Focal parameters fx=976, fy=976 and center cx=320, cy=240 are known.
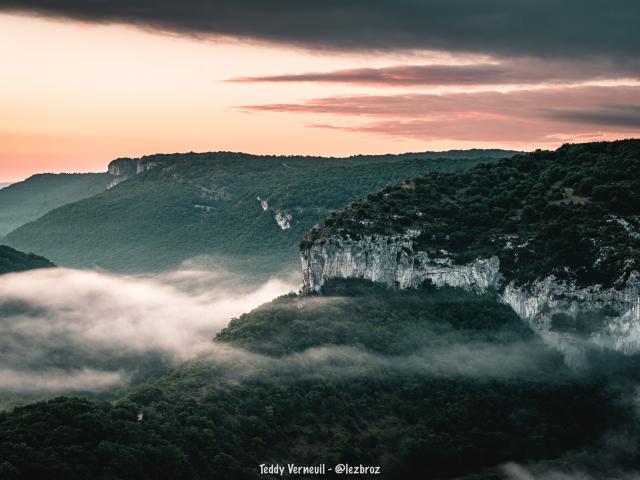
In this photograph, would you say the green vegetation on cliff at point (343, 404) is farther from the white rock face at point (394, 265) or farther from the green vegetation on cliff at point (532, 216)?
the green vegetation on cliff at point (532, 216)

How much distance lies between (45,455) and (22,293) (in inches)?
4702

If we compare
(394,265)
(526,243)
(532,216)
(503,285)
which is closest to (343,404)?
(394,265)

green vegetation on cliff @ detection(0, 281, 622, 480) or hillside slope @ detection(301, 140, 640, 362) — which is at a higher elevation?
hillside slope @ detection(301, 140, 640, 362)

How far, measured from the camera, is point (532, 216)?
133875mm

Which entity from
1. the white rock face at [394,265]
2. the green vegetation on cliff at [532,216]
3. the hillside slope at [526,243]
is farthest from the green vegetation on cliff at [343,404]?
the green vegetation on cliff at [532,216]

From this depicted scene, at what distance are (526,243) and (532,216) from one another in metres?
5.69

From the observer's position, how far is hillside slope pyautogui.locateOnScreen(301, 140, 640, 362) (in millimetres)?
119312

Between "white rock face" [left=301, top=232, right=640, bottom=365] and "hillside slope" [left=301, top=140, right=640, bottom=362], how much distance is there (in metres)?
0.13

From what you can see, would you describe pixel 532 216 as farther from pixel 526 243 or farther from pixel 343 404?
pixel 343 404

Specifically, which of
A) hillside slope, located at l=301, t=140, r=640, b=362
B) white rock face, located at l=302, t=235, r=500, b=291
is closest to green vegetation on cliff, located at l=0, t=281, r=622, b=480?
white rock face, located at l=302, t=235, r=500, b=291

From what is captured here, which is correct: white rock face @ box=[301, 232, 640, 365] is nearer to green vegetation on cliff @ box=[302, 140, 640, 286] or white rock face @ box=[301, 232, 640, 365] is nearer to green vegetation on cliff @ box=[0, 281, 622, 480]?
green vegetation on cliff @ box=[302, 140, 640, 286]

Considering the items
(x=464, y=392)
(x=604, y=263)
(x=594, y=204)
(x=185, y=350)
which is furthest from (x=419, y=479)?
(x=185, y=350)

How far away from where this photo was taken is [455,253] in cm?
13162

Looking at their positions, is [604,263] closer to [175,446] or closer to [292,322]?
[292,322]
